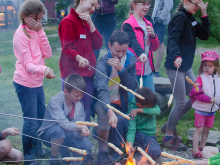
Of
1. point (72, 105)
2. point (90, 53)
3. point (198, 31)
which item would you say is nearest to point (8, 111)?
point (72, 105)

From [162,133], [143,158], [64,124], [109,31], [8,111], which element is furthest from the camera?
[109,31]

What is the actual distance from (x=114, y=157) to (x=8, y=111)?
1515mm

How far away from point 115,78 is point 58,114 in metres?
0.82

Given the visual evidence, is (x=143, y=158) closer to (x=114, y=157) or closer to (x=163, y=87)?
(x=114, y=157)

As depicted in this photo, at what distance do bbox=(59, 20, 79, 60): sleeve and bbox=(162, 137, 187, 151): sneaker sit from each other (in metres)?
1.64

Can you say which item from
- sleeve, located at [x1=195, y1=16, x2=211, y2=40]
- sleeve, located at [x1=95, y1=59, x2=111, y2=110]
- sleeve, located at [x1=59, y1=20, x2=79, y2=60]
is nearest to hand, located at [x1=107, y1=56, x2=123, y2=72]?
sleeve, located at [x1=95, y1=59, x2=111, y2=110]

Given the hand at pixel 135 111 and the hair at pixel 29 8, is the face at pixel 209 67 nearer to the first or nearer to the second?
the hand at pixel 135 111

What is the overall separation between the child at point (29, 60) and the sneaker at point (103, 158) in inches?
28.6

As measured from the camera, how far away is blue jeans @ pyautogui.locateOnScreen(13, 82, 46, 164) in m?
2.56

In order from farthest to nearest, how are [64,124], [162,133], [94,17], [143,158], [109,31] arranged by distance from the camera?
[109,31] → [94,17] → [162,133] → [143,158] → [64,124]

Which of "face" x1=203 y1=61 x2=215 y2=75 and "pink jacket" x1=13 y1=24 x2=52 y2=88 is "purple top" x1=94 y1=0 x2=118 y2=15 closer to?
"pink jacket" x1=13 y1=24 x2=52 y2=88

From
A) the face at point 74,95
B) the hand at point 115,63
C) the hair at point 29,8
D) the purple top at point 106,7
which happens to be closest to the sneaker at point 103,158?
the face at point 74,95

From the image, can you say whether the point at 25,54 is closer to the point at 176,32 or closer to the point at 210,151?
the point at 176,32

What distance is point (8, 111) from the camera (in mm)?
3289
